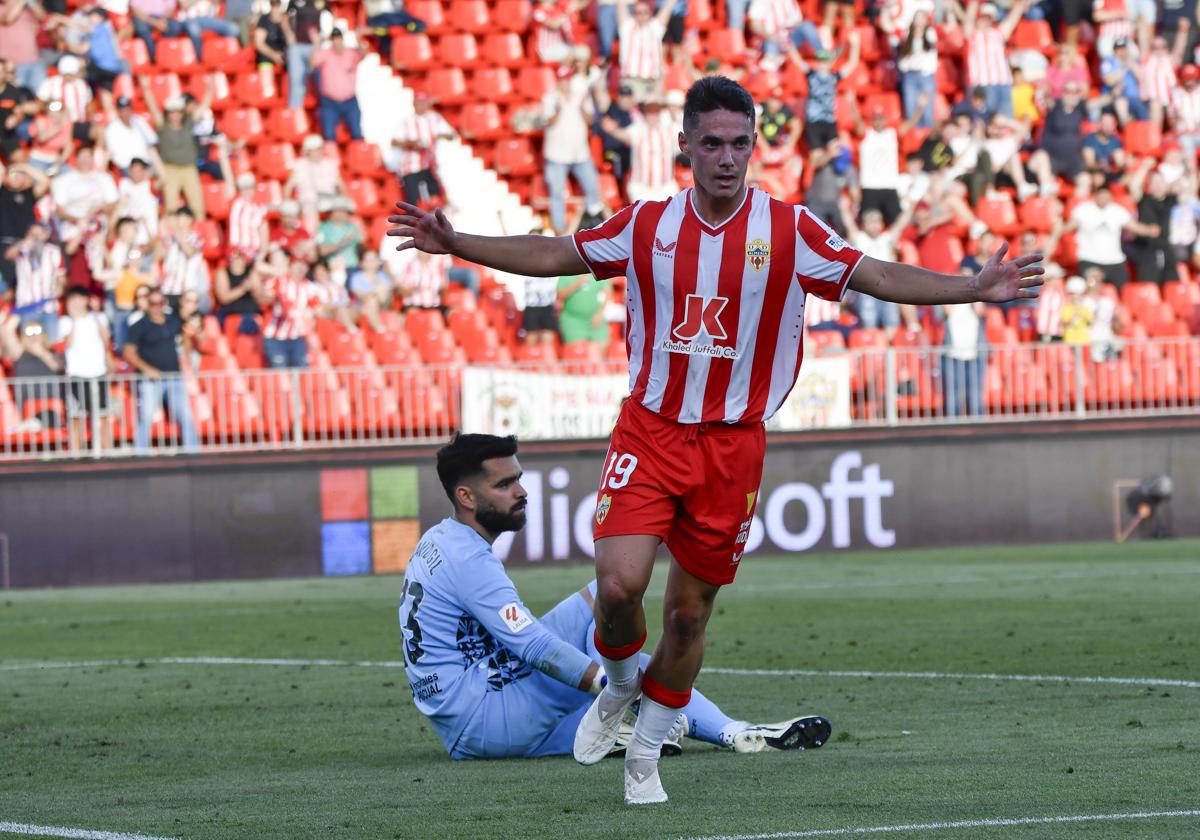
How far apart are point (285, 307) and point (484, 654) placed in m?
15.1

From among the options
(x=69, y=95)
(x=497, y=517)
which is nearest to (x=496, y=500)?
(x=497, y=517)

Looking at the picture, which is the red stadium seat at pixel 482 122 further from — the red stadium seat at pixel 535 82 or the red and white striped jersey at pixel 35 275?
the red and white striped jersey at pixel 35 275

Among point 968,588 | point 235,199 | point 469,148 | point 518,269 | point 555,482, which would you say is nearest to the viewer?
point 518,269

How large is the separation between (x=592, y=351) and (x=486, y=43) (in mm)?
6158

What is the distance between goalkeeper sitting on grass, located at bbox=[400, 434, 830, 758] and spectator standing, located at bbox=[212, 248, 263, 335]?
15233 mm

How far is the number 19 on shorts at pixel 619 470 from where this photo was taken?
651cm

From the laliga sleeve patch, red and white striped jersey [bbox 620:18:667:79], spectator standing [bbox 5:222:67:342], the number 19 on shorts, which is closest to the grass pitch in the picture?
the laliga sleeve patch

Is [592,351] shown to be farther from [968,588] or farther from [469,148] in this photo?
[968,588]

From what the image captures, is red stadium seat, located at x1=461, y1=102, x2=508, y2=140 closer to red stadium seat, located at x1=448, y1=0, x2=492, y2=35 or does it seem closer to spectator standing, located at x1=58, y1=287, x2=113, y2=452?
red stadium seat, located at x1=448, y1=0, x2=492, y2=35

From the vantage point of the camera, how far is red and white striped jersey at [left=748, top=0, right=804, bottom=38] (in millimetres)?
26469

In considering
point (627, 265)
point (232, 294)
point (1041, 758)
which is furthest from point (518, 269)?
point (232, 294)

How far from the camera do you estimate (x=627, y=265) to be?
21.9 feet

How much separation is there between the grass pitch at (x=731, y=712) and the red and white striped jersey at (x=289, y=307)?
5023 millimetres

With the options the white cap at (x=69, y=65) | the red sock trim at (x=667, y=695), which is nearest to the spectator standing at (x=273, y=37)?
the white cap at (x=69, y=65)
